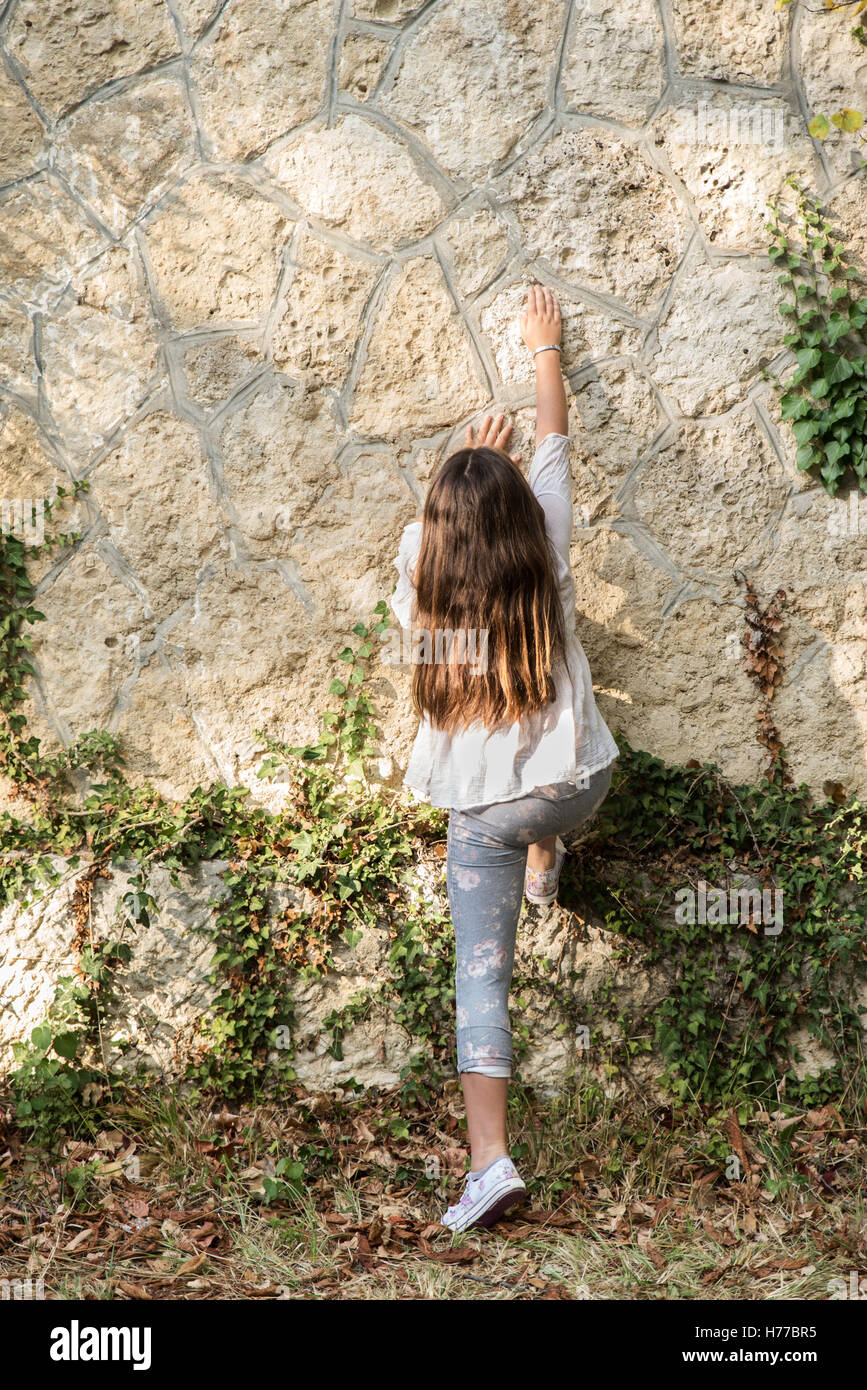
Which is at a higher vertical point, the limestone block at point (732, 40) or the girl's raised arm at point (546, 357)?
the limestone block at point (732, 40)

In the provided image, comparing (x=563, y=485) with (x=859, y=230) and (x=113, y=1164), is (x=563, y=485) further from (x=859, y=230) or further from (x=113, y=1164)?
(x=113, y=1164)

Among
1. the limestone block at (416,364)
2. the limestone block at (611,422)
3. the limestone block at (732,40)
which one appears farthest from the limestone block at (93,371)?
the limestone block at (732,40)

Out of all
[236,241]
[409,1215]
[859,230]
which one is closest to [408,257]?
[236,241]

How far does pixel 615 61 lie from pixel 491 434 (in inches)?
44.9

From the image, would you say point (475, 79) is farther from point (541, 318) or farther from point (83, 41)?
point (83, 41)

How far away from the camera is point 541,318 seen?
322 cm

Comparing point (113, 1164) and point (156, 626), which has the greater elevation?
point (156, 626)

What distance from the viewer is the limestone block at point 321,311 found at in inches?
130

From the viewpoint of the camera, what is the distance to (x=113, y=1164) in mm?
3115

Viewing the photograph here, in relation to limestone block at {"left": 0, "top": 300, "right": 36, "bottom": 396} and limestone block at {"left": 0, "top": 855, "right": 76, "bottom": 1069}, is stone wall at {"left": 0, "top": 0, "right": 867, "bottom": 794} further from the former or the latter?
limestone block at {"left": 0, "top": 855, "right": 76, "bottom": 1069}

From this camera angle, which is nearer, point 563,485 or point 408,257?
point 563,485

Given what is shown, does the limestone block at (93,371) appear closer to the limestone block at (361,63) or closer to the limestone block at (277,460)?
the limestone block at (277,460)

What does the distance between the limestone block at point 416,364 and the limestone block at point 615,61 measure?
0.67 meters

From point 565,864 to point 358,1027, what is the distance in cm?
80
